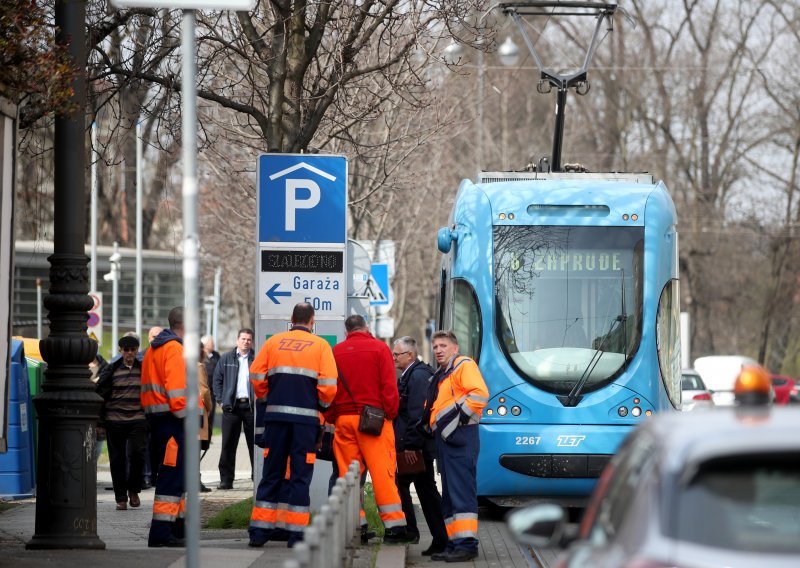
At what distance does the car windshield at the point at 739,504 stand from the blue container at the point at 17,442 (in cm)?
1321

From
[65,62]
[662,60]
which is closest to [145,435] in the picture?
[65,62]

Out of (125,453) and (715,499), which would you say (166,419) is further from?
(715,499)

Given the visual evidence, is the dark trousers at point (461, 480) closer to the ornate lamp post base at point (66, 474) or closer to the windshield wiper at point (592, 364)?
the ornate lamp post base at point (66, 474)

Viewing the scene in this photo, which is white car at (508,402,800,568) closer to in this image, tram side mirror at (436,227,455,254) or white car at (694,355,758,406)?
tram side mirror at (436,227,455,254)

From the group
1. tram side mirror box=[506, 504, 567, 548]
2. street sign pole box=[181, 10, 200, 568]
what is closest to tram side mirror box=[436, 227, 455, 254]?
street sign pole box=[181, 10, 200, 568]

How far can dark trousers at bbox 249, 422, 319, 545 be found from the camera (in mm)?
11336

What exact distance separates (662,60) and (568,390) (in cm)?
3718

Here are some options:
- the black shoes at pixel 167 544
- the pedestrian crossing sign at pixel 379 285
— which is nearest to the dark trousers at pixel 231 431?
the pedestrian crossing sign at pixel 379 285

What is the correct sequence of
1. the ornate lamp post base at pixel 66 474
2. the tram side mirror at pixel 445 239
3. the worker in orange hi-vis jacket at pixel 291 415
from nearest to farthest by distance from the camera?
1. the ornate lamp post base at pixel 66 474
2. the worker in orange hi-vis jacket at pixel 291 415
3. the tram side mirror at pixel 445 239

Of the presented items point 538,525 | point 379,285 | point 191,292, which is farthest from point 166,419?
point 379,285

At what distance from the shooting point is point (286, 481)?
37.7 feet

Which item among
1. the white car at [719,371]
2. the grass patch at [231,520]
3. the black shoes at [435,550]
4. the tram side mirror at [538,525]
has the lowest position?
the white car at [719,371]

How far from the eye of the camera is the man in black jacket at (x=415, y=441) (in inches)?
478

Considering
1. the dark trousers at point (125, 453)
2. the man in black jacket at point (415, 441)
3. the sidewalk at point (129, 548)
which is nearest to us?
the sidewalk at point (129, 548)
